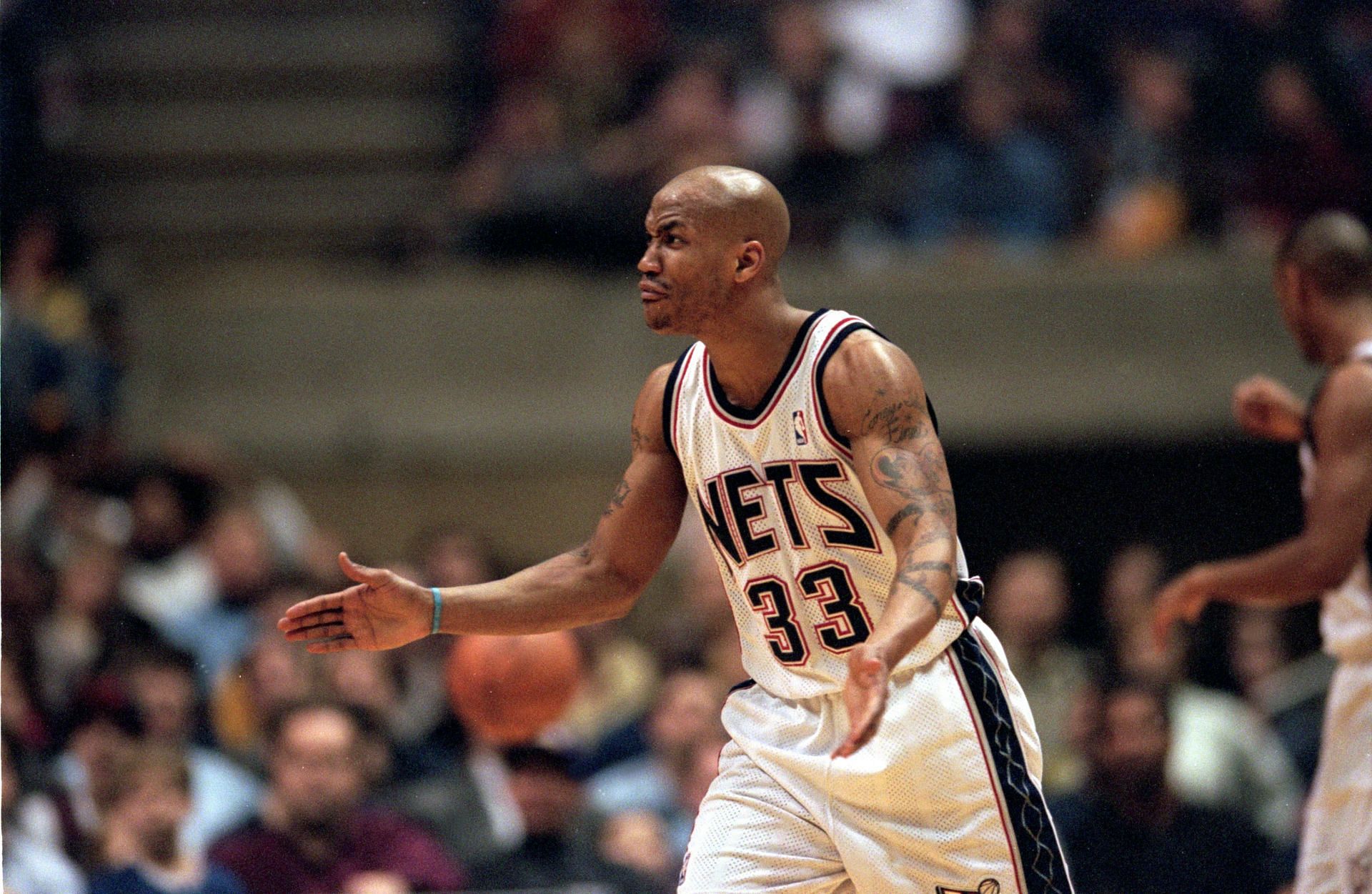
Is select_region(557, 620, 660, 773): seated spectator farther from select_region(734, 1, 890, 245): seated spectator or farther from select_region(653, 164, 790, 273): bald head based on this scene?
select_region(653, 164, 790, 273): bald head

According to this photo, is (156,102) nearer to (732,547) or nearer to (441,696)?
(441,696)

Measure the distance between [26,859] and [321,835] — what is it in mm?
1210

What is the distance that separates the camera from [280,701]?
832cm

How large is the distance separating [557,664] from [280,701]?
4.87 ft

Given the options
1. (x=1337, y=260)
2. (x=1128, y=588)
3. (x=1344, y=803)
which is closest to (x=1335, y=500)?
(x=1337, y=260)

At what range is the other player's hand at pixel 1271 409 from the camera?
21.7 feet

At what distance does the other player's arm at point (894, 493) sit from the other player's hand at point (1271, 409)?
2.24 m

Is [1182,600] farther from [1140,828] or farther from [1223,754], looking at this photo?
[1223,754]

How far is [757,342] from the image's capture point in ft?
16.7

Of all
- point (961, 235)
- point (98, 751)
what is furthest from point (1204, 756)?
point (98, 751)

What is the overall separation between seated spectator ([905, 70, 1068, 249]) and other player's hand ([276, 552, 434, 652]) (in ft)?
26.5

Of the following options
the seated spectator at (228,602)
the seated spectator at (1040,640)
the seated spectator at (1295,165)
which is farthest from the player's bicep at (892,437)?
the seated spectator at (1295,165)

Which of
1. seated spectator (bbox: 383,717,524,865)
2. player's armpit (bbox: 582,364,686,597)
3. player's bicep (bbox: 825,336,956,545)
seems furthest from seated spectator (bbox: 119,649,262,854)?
player's bicep (bbox: 825,336,956,545)

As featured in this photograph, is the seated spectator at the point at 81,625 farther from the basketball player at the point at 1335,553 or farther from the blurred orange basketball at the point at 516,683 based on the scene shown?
the basketball player at the point at 1335,553
